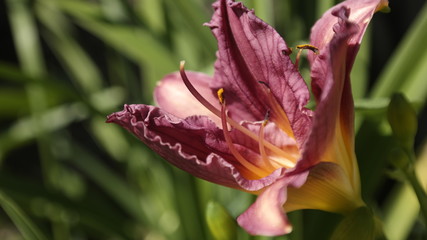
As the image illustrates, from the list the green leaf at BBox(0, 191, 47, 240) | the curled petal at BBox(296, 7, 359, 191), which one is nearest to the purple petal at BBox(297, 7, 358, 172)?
the curled petal at BBox(296, 7, 359, 191)

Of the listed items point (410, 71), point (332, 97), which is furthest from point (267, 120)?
point (410, 71)

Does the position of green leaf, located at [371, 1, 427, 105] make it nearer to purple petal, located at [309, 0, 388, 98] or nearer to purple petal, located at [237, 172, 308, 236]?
purple petal, located at [309, 0, 388, 98]

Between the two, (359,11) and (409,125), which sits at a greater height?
(359,11)

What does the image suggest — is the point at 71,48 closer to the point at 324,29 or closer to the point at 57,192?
the point at 57,192

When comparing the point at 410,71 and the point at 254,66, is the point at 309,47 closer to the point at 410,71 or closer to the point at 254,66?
the point at 254,66

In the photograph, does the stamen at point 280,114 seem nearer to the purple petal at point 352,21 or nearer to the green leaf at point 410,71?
the purple petal at point 352,21

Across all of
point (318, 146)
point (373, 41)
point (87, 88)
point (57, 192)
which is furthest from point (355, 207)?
point (373, 41)

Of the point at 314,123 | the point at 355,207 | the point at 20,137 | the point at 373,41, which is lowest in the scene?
the point at 373,41

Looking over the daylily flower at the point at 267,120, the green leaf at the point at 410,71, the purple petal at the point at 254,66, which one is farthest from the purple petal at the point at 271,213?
the green leaf at the point at 410,71
